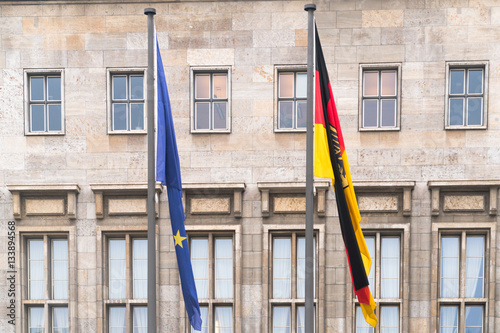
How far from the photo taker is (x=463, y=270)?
17.5 m

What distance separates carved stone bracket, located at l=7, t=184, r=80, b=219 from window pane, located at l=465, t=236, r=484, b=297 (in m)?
11.7

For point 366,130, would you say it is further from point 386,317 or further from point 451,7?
point 386,317

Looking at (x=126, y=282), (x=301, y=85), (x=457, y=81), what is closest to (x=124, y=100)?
(x=301, y=85)

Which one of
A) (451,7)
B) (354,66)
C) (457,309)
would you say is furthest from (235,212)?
(451,7)

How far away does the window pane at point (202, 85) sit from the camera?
18219 mm

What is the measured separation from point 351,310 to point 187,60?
29.2 ft

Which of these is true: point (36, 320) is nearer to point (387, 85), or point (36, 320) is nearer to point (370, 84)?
point (370, 84)

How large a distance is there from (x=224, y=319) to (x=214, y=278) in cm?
126

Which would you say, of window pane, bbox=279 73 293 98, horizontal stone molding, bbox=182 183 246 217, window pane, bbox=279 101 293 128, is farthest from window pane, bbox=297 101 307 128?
horizontal stone molding, bbox=182 183 246 217

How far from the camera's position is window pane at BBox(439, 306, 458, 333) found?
17703mm

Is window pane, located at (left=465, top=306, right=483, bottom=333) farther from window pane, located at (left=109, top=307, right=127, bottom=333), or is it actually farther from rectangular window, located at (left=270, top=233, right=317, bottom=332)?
window pane, located at (left=109, top=307, right=127, bottom=333)

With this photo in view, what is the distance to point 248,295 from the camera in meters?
17.8

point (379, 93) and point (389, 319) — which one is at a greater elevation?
point (379, 93)

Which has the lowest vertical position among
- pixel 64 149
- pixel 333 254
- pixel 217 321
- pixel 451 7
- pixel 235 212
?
pixel 217 321
